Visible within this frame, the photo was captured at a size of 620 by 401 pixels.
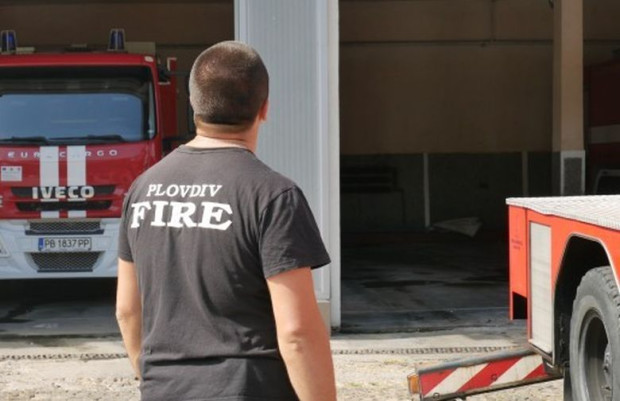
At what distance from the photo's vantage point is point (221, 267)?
9.35 ft

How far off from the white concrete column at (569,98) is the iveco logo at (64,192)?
853 cm

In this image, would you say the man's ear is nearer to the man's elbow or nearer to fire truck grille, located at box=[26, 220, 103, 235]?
the man's elbow

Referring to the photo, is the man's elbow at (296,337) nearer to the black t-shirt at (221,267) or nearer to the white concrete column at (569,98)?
the black t-shirt at (221,267)

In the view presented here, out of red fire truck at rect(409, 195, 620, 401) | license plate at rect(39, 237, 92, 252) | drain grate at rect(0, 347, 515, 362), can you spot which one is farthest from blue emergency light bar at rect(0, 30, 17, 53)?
red fire truck at rect(409, 195, 620, 401)

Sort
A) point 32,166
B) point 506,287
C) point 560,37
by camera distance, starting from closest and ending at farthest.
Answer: point 32,166, point 506,287, point 560,37

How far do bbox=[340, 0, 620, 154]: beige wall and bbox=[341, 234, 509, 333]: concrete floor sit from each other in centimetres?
186

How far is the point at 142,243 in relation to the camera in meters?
3.00

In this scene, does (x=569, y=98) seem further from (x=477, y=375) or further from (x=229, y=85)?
(x=229, y=85)

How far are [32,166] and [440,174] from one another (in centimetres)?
1066

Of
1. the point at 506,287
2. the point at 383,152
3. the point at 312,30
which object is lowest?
the point at 506,287

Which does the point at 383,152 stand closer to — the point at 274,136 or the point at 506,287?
the point at 506,287

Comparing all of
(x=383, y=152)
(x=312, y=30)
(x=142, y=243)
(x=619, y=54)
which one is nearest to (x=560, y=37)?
(x=619, y=54)

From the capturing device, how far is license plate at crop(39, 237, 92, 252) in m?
11.4

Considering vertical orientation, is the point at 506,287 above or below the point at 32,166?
below
